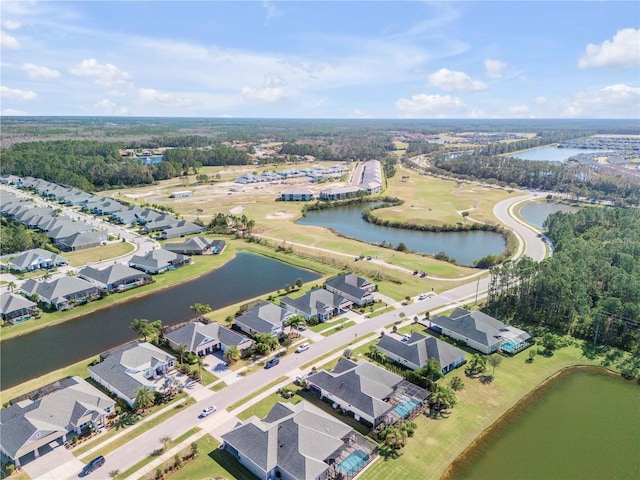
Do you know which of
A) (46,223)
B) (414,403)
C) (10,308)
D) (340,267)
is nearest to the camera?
(414,403)

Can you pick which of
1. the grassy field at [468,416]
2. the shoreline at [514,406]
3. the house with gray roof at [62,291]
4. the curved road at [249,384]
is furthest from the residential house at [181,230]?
the shoreline at [514,406]

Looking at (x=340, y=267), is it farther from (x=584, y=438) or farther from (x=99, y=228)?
(x=99, y=228)

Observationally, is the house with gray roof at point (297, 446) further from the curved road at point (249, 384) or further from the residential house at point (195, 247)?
the residential house at point (195, 247)

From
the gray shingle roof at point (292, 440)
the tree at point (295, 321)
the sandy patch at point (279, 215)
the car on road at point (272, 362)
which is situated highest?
the sandy patch at point (279, 215)

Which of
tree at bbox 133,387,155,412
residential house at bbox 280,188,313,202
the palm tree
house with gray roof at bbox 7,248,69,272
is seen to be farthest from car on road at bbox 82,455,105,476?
residential house at bbox 280,188,313,202

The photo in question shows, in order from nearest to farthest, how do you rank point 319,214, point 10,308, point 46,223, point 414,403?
point 414,403, point 10,308, point 46,223, point 319,214

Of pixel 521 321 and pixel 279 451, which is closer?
pixel 279 451

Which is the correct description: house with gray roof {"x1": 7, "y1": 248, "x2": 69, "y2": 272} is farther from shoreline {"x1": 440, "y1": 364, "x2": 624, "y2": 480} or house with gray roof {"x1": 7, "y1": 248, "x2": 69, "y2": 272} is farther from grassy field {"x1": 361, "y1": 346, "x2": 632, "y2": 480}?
shoreline {"x1": 440, "y1": 364, "x2": 624, "y2": 480}

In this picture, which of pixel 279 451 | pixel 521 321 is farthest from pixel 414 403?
pixel 521 321
